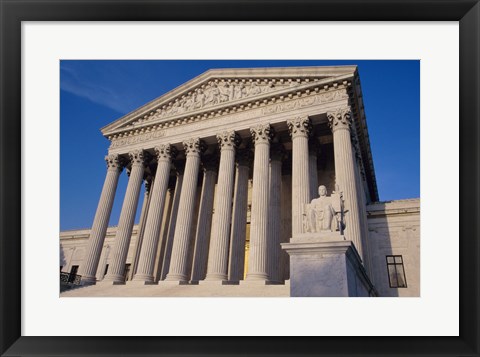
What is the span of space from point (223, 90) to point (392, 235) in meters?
16.8

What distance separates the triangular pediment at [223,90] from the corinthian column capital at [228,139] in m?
2.24

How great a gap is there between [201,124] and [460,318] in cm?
2277

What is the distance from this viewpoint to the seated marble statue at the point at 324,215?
10.6m

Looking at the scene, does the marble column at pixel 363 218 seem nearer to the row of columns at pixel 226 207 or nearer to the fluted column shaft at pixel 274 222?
the row of columns at pixel 226 207

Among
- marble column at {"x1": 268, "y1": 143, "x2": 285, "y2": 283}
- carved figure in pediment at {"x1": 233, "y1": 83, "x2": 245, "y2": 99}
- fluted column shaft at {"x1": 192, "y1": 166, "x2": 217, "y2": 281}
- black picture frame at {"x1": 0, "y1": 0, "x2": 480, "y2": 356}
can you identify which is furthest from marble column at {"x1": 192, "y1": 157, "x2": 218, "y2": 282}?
black picture frame at {"x1": 0, "y1": 0, "x2": 480, "y2": 356}

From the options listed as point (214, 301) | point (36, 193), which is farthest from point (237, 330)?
point (36, 193)

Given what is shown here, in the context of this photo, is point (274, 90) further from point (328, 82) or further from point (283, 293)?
point (283, 293)

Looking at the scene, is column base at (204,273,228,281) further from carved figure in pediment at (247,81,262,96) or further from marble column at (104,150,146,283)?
carved figure in pediment at (247,81,262,96)

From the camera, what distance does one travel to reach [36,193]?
8.62 metres

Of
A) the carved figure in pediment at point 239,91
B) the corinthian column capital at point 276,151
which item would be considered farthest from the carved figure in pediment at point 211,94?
the corinthian column capital at point 276,151

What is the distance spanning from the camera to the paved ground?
58.6 feet

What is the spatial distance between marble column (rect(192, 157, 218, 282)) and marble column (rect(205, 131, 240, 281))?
2.72 metres

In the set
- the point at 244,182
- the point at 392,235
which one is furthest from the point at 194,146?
the point at 392,235
